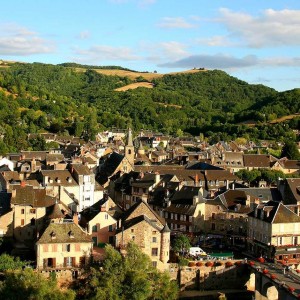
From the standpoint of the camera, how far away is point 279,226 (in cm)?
5872

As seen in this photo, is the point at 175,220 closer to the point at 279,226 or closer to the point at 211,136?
the point at 279,226

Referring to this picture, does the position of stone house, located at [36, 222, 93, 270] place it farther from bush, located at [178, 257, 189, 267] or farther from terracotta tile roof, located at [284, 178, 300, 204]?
terracotta tile roof, located at [284, 178, 300, 204]

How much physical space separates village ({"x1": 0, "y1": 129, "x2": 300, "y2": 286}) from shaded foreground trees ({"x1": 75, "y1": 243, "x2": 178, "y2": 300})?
3136 mm

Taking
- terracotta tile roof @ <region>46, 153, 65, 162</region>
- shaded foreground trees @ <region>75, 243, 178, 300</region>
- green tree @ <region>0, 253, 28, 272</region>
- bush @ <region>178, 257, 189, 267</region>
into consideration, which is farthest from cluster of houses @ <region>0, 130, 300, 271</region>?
terracotta tile roof @ <region>46, 153, 65, 162</region>

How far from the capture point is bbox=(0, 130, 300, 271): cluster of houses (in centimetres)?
5178

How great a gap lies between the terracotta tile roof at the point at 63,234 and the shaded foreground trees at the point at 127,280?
3.24 meters

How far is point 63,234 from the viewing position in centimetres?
5038

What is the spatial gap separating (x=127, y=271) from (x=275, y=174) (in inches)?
2384

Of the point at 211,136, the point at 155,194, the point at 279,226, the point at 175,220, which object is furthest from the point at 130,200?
the point at 211,136

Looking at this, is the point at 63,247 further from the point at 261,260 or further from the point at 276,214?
the point at 276,214

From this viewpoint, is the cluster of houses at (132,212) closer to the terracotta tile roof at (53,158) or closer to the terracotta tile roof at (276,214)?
the terracotta tile roof at (276,214)

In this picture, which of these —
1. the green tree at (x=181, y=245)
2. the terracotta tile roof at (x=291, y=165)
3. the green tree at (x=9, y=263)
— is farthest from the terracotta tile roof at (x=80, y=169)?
the terracotta tile roof at (x=291, y=165)

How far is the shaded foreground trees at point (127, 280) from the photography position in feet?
149

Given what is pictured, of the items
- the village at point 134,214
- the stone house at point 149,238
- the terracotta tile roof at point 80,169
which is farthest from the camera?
the terracotta tile roof at point 80,169
